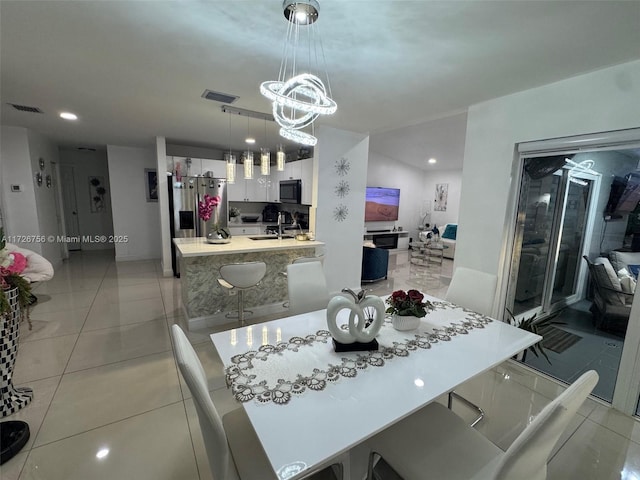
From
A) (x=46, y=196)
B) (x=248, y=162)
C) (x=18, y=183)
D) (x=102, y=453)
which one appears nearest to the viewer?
(x=102, y=453)

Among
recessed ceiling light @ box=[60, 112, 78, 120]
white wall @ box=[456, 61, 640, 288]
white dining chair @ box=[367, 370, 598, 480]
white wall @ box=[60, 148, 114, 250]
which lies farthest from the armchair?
white wall @ box=[60, 148, 114, 250]

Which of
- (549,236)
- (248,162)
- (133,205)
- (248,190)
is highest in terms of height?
(248,162)

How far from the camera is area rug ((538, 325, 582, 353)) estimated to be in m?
2.84

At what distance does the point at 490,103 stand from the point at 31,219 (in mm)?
6816

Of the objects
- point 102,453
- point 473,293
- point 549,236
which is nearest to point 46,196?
point 102,453

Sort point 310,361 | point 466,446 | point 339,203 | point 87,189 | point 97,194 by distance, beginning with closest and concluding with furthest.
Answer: point 466,446, point 310,361, point 339,203, point 87,189, point 97,194

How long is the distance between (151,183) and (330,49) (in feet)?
19.9

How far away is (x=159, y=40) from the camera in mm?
1827

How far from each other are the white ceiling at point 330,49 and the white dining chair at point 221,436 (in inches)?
68.8

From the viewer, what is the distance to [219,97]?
287cm

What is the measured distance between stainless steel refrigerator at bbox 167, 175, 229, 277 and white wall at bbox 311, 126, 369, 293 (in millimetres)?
2133

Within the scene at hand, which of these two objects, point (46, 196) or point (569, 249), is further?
point (46, 196)

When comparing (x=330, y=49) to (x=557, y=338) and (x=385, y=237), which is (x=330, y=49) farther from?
(x=385, y=237)

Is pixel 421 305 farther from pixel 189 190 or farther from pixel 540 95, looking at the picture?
pixel 189 190
